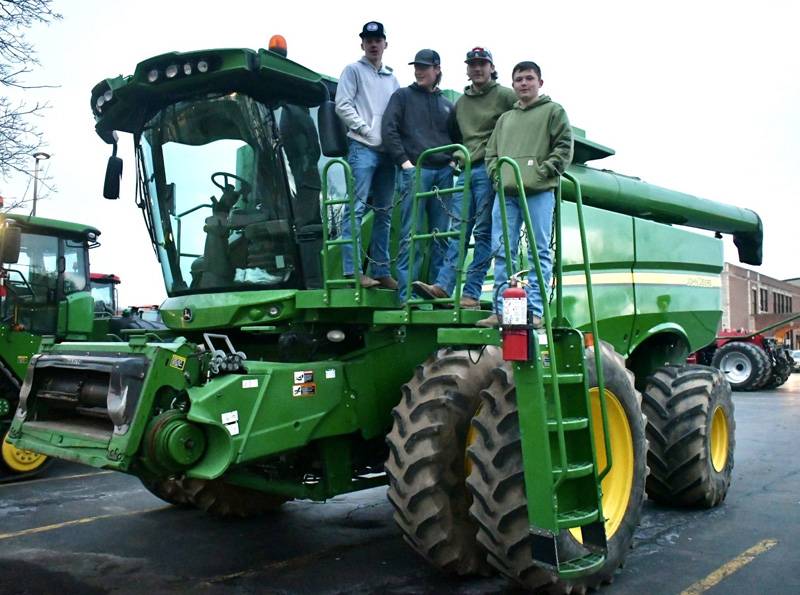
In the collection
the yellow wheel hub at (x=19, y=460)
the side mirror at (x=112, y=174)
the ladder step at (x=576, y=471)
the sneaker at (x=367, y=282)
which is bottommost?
the yellow wheel hub at (x=19, y=460)

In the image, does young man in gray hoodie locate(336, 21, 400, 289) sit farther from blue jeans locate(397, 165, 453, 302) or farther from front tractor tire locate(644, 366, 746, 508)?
front tractor tire locate(644, 366, 746, 508)

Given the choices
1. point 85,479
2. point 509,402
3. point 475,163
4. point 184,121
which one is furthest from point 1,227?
point 509,402

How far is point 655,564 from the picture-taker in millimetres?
5066

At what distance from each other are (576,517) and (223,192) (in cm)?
298

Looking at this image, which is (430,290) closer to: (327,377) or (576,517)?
(327,377)

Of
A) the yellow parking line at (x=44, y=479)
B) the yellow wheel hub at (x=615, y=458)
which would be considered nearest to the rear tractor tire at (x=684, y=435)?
the yellow wheel hub at (x=615, y=458)

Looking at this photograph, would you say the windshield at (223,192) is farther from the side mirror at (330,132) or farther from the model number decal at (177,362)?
the model number decal at (177,362)

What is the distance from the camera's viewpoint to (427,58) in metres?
5.04

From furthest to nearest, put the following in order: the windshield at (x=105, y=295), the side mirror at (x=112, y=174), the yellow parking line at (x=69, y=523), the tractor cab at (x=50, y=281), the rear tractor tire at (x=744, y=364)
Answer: the rear tractor tire at (x=744, y=364)
the windshield at (x=105, y=295)
the tractor cab at (x=50, y=281)
the yellow parking line at (x=69, y=523)
the side mirror at (x=112, y=174)

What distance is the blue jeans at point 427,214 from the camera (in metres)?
5.08

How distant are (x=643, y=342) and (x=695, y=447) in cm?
122

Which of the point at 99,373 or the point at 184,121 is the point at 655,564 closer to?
the point at 99,373

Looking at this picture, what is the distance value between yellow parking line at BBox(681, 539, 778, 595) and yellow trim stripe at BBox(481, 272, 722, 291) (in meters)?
2.11

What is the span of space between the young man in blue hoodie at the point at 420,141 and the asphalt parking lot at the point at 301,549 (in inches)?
70.6
